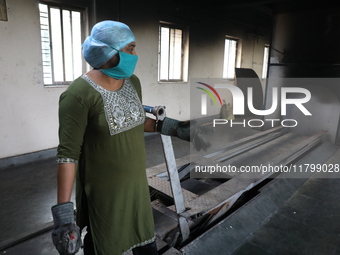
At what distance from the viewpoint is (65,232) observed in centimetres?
116

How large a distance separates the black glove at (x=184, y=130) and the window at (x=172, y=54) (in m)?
4.61

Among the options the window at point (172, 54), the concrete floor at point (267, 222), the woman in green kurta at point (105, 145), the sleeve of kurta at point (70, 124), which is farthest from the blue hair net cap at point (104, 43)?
the window at point (172, 54)

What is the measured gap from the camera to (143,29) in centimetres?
547

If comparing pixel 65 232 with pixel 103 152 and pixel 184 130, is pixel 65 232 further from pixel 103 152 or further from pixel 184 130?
pixel 184 130

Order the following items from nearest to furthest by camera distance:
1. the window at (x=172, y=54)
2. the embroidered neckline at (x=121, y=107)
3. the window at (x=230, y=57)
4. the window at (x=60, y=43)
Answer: the embroidered neckline at (x=121, y=107), the window at (x=60, y=43), the window at (x=172, y=54), the window at (x=230, y=57)

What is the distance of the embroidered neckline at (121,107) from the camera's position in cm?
128

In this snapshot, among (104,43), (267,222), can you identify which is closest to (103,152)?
(104,43)

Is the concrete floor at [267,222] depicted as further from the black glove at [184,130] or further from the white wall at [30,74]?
the black glove at [184,130]

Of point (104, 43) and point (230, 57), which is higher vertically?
point (230, 57)

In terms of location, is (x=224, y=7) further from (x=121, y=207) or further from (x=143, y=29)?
(x=121, y=207)

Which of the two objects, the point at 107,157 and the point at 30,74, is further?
the point at 30,74

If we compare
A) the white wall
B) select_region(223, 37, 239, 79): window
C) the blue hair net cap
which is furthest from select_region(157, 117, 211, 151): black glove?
select_region(223, 37, 239, 79): window

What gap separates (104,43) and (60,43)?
3456 mm

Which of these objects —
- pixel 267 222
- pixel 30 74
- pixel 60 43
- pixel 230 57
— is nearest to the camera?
pixel 267 222
